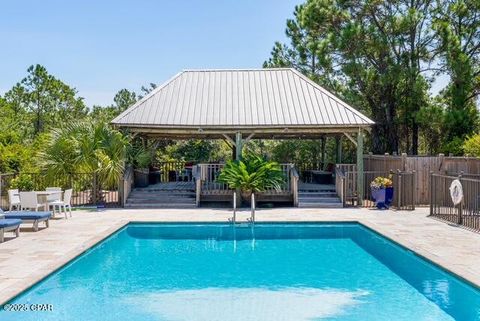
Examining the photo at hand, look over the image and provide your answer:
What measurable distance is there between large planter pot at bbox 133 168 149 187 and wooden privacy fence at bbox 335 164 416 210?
747 cm

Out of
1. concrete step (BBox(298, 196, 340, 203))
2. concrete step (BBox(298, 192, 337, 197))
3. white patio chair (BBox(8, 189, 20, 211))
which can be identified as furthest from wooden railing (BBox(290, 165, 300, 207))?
white patio chair (BBox(8, 189, 20, 211))

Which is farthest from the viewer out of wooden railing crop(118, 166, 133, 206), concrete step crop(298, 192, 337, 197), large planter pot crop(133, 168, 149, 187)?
large planter pot crop(133, 168, 149, 187)

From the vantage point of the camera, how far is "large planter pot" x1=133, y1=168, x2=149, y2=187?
17469 mm

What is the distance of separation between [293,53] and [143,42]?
1048 centimetres

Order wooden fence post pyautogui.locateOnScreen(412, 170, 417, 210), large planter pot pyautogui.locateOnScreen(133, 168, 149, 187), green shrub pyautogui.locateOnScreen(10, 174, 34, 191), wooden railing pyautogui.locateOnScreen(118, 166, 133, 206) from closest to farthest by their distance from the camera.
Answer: green shrub pyautogui.locateOnScreen(10, 174, 34, 191)
wooden fence post pyautogui.locateOnScreen(412, 170, 417, 210)
wooden railing pyautogui.locateOnScreen(118, 166, 133, 206)
large planter pot pyautogui.locateOnScreen(133, 168, 149, 187)

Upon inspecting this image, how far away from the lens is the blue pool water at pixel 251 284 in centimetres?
600

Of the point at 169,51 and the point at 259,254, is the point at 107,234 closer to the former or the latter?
the point at 259,254

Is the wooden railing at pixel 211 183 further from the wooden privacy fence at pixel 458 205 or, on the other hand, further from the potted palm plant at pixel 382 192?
the wooden privacy fence at pixel 458 205

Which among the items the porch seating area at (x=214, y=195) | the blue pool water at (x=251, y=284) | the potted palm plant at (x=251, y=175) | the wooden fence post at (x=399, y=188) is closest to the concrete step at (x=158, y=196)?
the porch seating area at (x=214, y=195)

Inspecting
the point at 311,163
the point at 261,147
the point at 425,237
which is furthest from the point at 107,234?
the point at 261,147

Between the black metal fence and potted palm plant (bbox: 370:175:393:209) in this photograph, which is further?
potted palm plant (bbox: 370:175:393:209)

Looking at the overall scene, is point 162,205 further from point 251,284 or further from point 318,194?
point 251,284

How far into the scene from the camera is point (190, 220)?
12742mm

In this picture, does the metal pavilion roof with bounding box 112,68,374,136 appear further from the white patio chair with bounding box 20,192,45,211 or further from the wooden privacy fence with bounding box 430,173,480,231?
the white patio chair with bounding box 20,192,45,211
